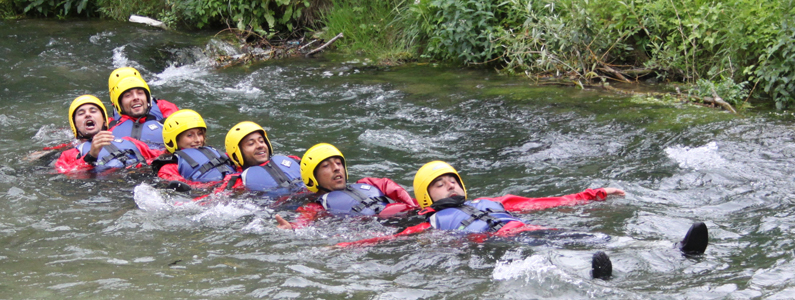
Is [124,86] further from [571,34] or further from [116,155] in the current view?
[571,34]

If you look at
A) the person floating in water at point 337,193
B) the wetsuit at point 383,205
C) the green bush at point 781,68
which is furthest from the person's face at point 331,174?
the green bush at point 781,68

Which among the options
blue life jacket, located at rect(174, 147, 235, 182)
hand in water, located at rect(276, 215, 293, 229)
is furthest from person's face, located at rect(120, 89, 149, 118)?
hand in water, located at rect(276, 215, 293, 229)

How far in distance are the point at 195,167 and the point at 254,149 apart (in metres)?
0.79

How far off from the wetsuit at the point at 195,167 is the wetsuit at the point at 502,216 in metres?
2.50

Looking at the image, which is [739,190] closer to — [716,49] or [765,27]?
[765,27]

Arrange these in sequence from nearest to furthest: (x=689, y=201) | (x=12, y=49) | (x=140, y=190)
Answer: (x=689, y=201) < (x=140, y=190) < (x=12, y=49)

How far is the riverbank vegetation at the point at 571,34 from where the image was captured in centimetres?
904

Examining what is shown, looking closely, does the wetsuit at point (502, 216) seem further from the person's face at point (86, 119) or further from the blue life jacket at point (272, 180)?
the person's face at point (86, 119)

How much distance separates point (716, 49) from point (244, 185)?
281 inches

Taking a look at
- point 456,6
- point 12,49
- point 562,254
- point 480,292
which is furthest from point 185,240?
point 12,49

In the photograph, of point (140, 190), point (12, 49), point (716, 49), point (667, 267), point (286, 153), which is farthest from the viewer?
point (12, 49)

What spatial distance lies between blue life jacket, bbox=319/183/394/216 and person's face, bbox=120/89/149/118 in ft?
11.4

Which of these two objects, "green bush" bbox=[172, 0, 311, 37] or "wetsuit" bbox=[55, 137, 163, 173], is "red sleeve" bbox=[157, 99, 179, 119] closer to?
"wetsuit" bbox=[55, 137, 163, 173]

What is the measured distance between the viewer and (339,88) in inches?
453
